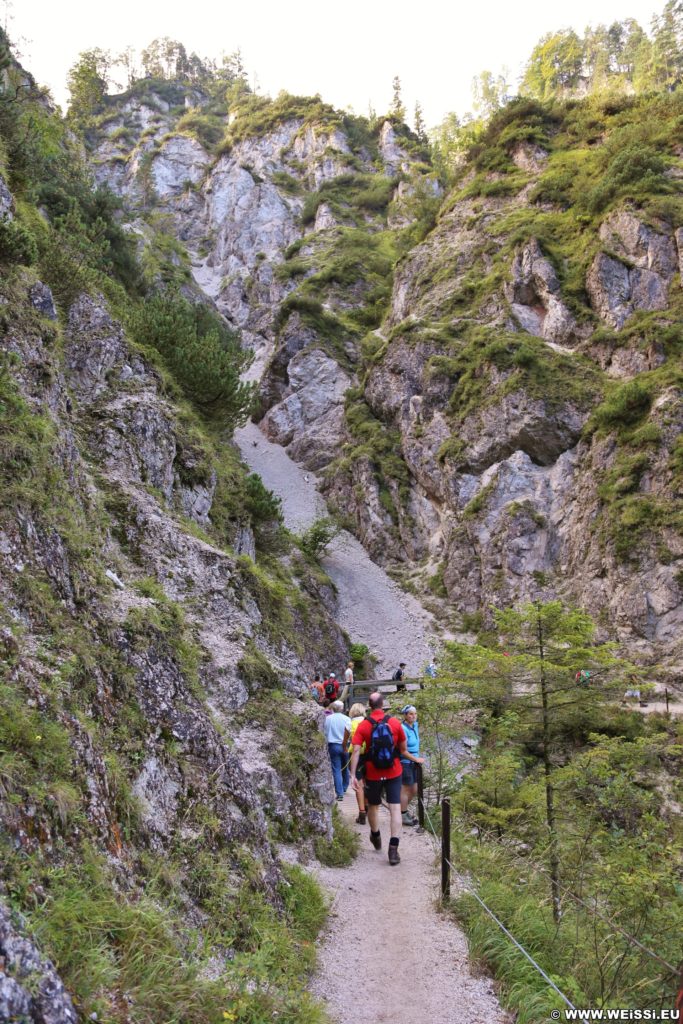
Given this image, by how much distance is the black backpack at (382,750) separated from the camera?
7621 mm

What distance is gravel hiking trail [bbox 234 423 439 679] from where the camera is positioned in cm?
2931

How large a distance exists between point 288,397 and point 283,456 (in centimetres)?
577

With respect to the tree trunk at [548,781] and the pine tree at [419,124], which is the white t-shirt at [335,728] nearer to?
the tree trunk at [548,781]

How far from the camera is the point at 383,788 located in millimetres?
8062

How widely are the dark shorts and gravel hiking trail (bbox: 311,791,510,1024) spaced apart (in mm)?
857

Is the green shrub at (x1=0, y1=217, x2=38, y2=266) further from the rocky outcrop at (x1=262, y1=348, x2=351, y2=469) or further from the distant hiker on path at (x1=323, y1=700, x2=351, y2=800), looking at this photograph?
A: the rocky outcrop at (x1=262, y1=348, x2=351, y2=469)

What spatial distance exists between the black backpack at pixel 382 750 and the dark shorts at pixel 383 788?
224 mm

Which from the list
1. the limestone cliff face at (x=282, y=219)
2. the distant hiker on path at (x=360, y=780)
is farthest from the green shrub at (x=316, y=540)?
the distant hiker on path at (x=360, y=780)

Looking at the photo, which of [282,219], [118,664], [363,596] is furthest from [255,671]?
[282,219]

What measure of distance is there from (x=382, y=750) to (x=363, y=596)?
25.4 meters

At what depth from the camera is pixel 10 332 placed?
372 inches

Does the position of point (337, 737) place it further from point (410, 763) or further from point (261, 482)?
point (261, 482)

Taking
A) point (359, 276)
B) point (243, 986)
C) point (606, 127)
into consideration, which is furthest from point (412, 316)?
point (243, 986)

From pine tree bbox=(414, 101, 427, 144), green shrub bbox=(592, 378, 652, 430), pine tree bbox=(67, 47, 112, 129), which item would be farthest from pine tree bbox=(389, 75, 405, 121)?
green shrub bbox=(592, 378, 652, 430)
